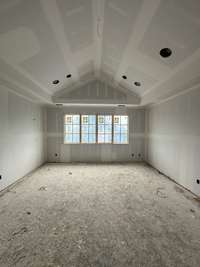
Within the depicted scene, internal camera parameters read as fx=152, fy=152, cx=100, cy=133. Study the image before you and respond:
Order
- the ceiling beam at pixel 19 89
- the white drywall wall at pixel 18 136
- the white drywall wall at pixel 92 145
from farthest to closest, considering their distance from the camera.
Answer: the white drywall wall at pixel 92 145, the white drywall wall at pixel 18 136, the ceiling beam at pixel 19 89

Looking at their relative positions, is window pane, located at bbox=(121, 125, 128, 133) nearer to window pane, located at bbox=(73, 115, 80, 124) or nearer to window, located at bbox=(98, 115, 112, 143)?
window, located at bbox=(98, 115, 112, 143)

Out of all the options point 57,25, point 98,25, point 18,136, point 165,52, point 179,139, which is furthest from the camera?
point 18,136

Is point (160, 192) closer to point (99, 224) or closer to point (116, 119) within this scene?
point (99, 224)

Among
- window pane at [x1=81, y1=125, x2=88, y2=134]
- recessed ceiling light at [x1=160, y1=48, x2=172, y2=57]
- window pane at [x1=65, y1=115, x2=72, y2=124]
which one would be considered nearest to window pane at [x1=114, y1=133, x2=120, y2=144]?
window pane at [x1=81, y1=125, x2=88, y2=134]

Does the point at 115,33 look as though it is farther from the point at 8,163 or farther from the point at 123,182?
the point at 8,163

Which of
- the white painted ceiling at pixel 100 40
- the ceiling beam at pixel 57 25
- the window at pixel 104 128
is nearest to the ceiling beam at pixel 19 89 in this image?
the white painted ceiling at pixel 100 40

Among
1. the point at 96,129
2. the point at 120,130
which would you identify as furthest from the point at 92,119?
the point at 120,130

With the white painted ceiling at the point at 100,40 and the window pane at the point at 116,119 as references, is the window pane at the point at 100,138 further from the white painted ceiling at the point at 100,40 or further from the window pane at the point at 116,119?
the white painted ceiling at the point at 100,40

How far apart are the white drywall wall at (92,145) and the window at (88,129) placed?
211mm

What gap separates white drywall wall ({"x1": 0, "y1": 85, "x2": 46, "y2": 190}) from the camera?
3.53 m

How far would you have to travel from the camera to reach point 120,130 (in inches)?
255

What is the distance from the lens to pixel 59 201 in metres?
3.03

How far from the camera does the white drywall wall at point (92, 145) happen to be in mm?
6281

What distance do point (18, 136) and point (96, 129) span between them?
10.1 ft
